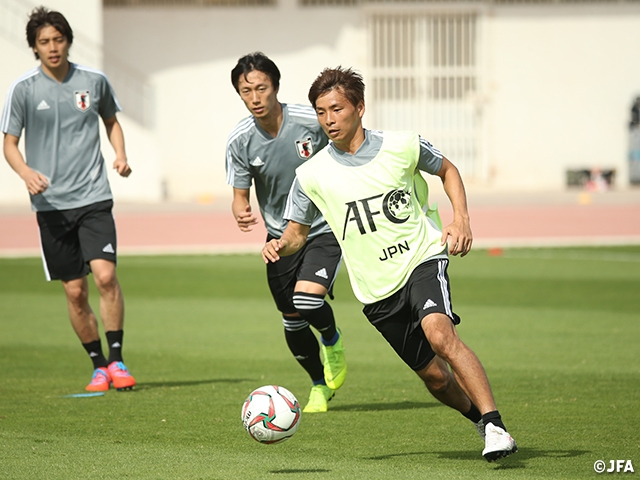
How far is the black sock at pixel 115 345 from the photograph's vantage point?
25.5ft

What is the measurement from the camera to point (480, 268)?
15953 mm

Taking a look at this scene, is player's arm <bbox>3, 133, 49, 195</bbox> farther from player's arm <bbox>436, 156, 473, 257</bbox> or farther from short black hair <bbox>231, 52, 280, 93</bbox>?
player's arm <bbox>436, 156, 473, 257</bbox>

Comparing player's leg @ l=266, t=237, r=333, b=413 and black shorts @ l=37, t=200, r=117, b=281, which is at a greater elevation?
black shorts @ l=37, t=200, r=117, b=281

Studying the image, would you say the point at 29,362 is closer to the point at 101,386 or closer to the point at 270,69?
the point at 101,386

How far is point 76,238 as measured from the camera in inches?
309

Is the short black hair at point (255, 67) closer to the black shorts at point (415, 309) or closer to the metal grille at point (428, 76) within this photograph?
the black shorts at point (415, 309)

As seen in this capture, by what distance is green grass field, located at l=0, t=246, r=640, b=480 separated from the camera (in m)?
5.48

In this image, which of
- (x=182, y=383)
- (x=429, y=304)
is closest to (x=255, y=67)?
(x=429, y=304)

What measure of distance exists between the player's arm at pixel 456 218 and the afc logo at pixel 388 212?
8.5 inches

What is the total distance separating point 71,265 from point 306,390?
75.4 inches

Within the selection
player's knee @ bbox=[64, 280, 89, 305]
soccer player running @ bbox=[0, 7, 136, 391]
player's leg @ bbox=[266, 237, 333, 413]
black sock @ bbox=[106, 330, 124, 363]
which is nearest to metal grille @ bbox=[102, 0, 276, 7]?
soccer player running @ bbox=[0, 7, 136, 391]

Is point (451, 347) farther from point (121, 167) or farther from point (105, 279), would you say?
point (121, 167)

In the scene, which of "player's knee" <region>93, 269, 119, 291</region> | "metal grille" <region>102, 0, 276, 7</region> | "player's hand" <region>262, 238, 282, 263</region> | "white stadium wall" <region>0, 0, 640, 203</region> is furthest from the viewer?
"white stadium wall" <region>0, 0, 640, 203</region>

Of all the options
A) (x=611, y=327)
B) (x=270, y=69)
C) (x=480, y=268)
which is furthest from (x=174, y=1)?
(x=270, y=69)
